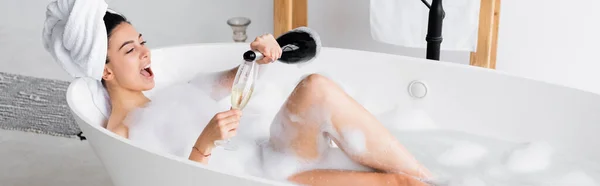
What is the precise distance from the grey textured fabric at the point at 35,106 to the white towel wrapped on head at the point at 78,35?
99cm

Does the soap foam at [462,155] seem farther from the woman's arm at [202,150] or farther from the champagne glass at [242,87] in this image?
the woman's arm at [202,150]

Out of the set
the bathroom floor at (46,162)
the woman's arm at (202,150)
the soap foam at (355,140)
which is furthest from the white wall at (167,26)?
the woman's arm at (202,150)

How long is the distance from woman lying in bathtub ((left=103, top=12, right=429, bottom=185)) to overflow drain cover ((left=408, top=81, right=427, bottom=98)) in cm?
34

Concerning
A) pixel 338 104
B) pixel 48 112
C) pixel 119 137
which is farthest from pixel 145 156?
pixel 48 112

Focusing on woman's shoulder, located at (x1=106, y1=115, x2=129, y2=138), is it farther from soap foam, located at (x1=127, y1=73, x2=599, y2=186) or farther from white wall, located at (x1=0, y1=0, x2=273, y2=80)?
white wall, located at (x1=0, y1=0, x2=273, y2=80)

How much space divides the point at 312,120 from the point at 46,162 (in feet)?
3.49

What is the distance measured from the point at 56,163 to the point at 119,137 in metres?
0.98

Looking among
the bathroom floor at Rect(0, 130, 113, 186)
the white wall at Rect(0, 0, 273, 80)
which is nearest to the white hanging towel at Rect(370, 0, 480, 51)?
the white wall at Rect(0, 0, 273, 80)

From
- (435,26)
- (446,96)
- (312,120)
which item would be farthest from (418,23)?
(312,120)

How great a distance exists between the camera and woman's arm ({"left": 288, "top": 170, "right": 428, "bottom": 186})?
205 centimetres

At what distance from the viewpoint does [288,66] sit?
8.40ft

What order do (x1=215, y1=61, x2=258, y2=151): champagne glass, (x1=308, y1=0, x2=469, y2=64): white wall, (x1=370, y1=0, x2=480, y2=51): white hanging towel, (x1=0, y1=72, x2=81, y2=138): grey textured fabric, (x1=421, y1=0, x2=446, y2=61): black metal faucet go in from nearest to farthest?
(x1=215, y1=61, x2=258, y2=151): champagne glass → (x1=421, y1=0, x2=446, y2=61): black metal faucet → (x1=370, y1=0, x2=480, y2=51): white hanging towel → (x1=0, y1=72, x2=81, y2=138): grey textured fabric → (x1=308, y1=0, x2=469, y2=64): white wall

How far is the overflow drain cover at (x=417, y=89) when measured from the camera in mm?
2424

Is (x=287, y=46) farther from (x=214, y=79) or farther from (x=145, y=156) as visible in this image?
(x=145, y=156)
